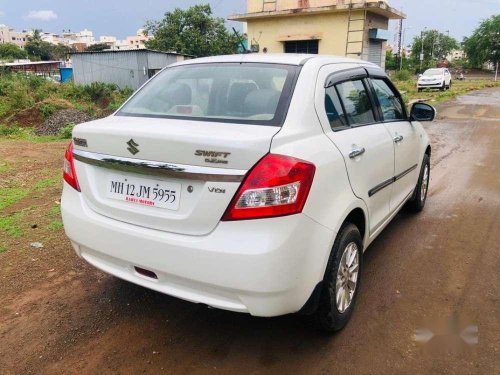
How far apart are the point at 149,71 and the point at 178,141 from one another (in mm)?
25889

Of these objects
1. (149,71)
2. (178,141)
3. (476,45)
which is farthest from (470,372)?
(476,45)

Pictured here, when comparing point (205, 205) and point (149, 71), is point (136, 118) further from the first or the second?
point (149, 71)

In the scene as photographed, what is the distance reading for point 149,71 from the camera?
26.5m

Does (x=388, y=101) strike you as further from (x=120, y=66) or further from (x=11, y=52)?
(x=11, y=52)

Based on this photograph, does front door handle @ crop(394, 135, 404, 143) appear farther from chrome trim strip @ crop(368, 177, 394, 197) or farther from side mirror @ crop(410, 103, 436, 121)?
side mirror @ crop(410, 103, 436, 121)

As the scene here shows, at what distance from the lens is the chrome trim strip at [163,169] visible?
212 cm

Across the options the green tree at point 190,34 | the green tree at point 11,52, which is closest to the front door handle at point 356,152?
the green tree at point 190,34

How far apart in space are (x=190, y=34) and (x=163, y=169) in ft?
142

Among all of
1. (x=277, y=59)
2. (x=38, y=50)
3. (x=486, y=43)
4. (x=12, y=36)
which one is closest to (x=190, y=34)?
(x=277, y=59)

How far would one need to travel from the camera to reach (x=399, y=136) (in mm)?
3744

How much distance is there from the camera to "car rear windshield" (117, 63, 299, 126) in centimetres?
258

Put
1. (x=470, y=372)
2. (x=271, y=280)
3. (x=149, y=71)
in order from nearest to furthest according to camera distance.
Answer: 1. (x=271, y=280)
2. (x=470, y=372)
3. (x=149, y=71)

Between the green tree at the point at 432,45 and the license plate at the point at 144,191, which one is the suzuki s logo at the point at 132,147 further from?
the green tree at the point at 432,45

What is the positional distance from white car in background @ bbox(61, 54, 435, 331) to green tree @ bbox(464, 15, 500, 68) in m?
71.7
